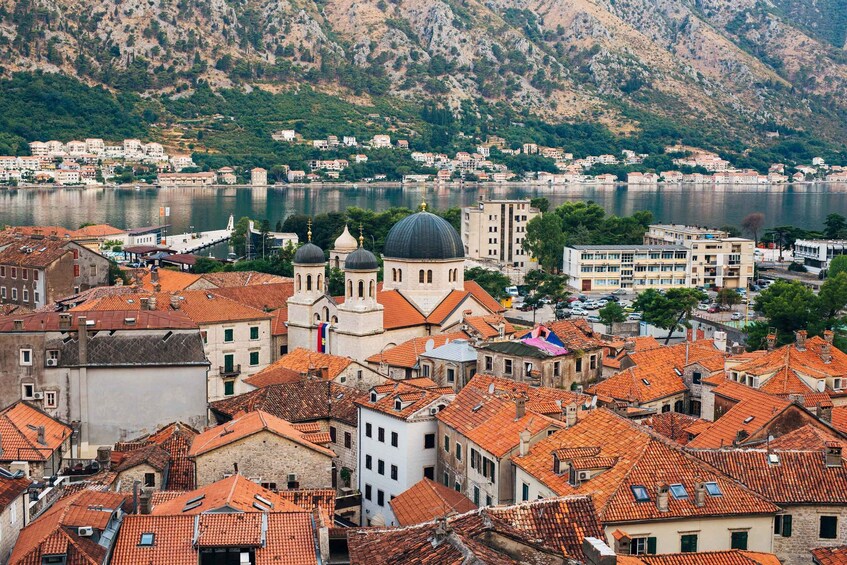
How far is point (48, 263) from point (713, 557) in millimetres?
51432

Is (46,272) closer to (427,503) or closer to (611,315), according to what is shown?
(611,315)

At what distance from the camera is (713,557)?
71.1 ft

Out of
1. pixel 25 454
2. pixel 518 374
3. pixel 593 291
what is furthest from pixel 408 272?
pixel 593 291

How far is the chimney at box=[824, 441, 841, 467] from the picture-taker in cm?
2609

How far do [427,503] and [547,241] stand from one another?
78953 millimetres

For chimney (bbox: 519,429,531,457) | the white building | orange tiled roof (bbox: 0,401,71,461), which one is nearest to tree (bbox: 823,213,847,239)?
the white building

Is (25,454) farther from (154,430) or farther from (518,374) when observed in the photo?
(518,374)

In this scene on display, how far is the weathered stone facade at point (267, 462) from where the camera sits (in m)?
30.5

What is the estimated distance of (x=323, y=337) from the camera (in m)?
54.4

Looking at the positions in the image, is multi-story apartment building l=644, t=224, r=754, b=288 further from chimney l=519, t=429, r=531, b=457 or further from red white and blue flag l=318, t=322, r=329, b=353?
chimney l=519, t=429, r=531, b=457

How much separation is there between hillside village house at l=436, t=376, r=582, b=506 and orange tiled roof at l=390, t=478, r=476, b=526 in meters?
0.81

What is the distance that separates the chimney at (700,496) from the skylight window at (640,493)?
969mm

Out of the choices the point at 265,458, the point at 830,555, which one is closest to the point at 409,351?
the point at 265,458

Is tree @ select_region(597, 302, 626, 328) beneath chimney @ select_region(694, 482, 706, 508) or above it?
beneath
